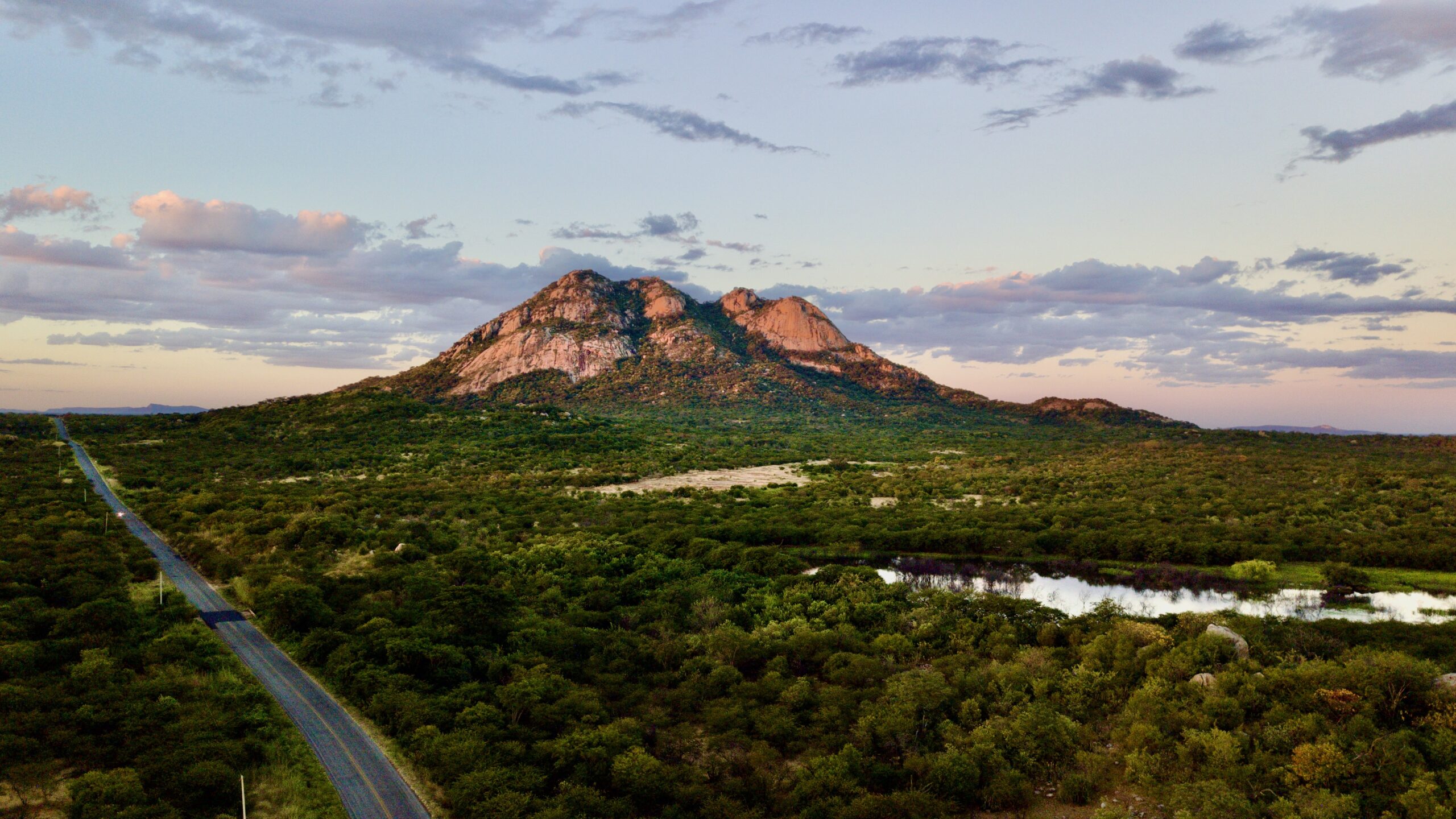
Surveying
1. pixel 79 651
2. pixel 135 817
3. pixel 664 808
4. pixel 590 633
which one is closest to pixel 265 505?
pixel 79 651

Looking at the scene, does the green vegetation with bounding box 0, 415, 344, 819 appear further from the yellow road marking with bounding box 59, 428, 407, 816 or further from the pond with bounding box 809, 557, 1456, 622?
the pond with bounding box 809, 557, 1456, 622

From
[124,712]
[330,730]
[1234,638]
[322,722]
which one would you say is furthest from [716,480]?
[124,712]

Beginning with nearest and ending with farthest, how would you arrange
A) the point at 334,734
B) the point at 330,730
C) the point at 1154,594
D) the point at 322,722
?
the point at 334,734
the point at 330,730
the point at 322,722
the point at 1154,594

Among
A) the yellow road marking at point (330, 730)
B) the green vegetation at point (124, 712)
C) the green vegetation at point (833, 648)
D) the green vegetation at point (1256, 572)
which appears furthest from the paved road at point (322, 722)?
the green vegetation at point (1256, 572)

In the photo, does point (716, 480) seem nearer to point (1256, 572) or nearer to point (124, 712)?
point (1256, 572)

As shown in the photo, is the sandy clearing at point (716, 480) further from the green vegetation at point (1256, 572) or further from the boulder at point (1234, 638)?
the boulder at point (1234, 638)

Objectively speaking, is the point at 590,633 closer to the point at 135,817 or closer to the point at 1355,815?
the point at 135,817
